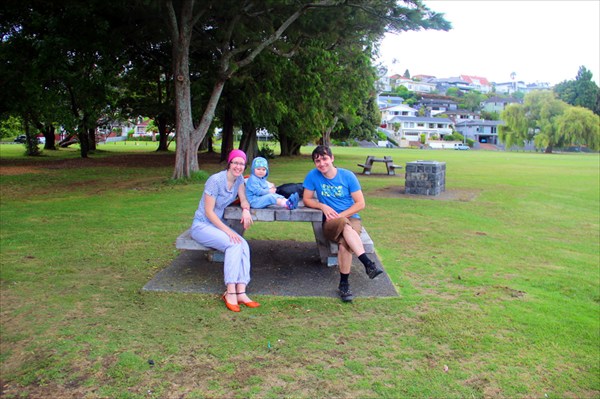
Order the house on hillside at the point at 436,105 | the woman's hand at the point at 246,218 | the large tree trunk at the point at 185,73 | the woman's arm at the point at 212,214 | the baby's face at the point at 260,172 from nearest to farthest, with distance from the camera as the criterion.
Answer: the woman's arm at the point at 212,214
the woman's hand at the point at 246,218
the baby's face at the point at 260,172
the large tree trunk at the point at 185,73
the house on hillside at the point at 436,105

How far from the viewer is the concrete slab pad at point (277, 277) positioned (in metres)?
4.97

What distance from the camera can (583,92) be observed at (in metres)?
81.7

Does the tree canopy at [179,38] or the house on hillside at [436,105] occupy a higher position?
the house on hillside at [436,105]

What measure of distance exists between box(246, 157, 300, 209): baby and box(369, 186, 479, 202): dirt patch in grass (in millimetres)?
8184

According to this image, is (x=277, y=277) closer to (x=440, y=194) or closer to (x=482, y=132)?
(x=440, y=194)

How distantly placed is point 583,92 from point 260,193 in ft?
299

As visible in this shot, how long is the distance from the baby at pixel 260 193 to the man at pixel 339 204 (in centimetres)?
20

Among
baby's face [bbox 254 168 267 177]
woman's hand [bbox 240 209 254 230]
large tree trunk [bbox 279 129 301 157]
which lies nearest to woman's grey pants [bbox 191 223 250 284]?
woman's hand [bbox 240 209 254 230]

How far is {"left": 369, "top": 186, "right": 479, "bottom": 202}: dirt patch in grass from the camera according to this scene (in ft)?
42.6

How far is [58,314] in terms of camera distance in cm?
430

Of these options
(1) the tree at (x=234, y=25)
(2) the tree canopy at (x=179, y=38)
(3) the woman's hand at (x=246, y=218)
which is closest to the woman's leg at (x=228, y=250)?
(3) the woman's hand at (x=246, y=218)

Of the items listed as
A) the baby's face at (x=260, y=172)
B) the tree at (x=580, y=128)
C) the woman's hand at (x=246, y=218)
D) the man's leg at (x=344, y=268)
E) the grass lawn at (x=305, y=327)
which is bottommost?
the grass lawn at (x=305, y=327)

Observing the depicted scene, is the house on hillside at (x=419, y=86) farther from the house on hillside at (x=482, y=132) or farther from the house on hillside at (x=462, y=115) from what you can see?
the house on hillside at (x=482, y=132)

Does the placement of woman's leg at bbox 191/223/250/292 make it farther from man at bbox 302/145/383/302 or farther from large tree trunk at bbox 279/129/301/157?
large tree trunk at bbox 279/129/301/157
